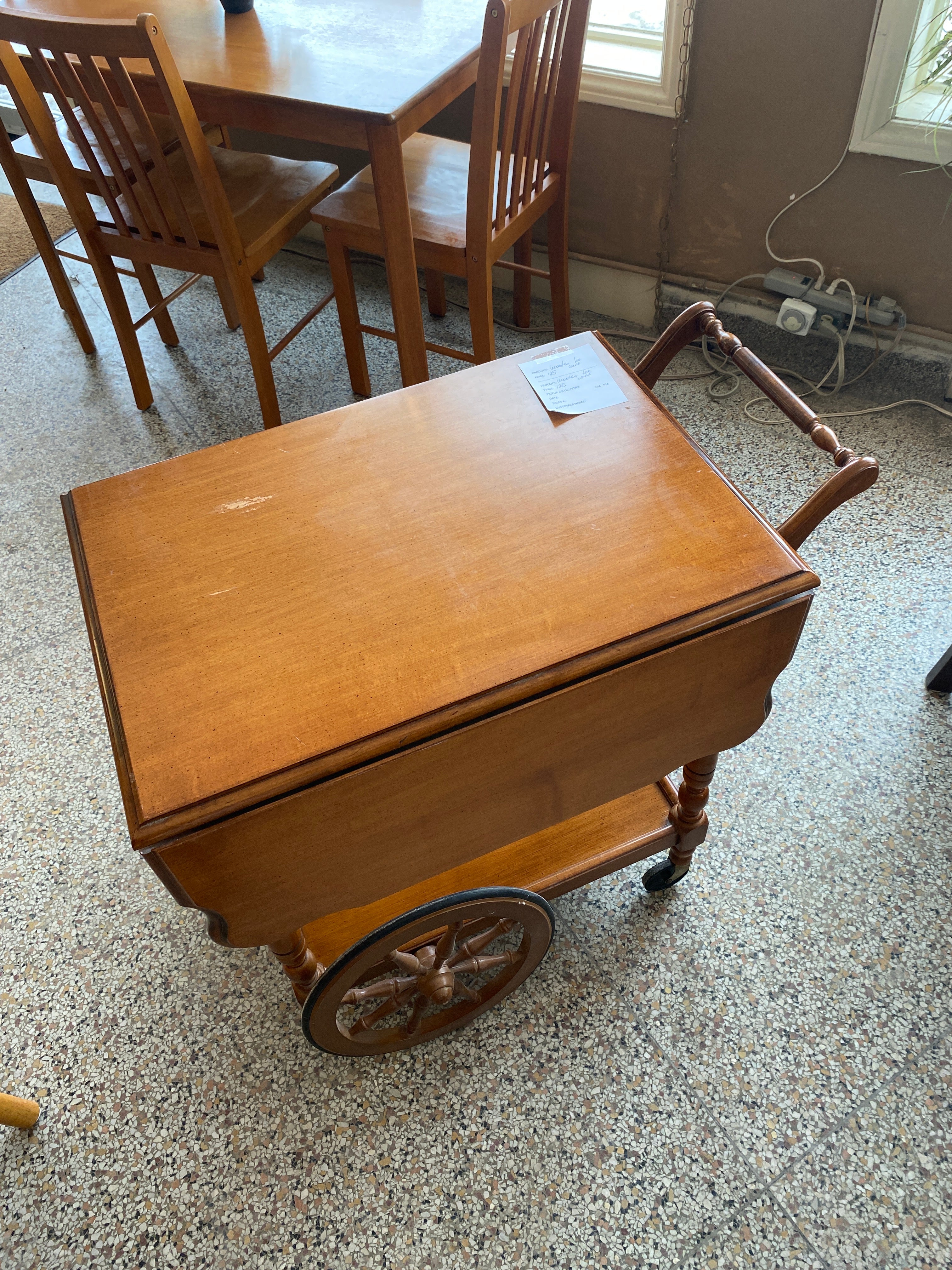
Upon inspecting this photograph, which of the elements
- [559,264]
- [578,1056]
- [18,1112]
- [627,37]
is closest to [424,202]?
[559,264]

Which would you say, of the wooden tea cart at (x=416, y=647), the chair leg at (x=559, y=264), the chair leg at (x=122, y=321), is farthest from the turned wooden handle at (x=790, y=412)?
the chair leg at (x=122, y=321)

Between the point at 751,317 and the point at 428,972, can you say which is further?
the point at 751,317

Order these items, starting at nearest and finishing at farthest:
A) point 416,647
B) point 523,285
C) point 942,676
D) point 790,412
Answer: point 416,647 → point 790,412 → point 942,676 → point 523,285

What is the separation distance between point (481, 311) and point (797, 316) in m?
0.81

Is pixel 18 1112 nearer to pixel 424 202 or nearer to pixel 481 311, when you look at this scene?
pixel 481 311

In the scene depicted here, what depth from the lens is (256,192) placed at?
202 cm

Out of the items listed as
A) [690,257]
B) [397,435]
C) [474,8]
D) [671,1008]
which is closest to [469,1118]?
[671,1008]

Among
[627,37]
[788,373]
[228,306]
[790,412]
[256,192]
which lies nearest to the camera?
[790,412]

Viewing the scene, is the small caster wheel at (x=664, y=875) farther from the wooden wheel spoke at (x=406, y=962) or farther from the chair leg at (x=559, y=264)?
the chair leg at (x=559, y=264)

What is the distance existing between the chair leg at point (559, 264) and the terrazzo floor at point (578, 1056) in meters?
1.07

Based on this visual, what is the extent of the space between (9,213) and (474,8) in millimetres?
2019

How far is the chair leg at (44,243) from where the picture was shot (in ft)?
6.82

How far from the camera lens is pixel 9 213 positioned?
3.03 meters

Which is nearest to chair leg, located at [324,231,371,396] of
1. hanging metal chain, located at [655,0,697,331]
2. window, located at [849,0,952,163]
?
hanging metal chain, located at [655,0,697,331]
